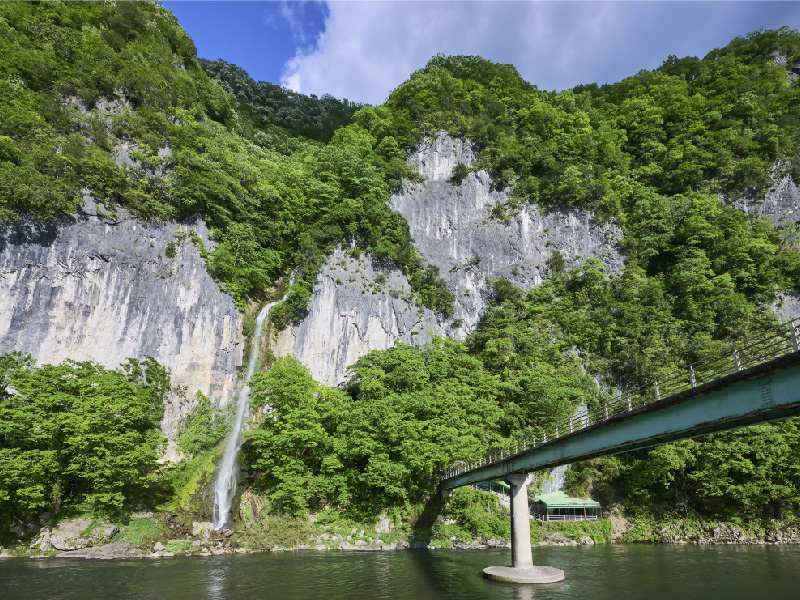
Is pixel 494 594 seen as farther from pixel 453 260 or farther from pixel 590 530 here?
pixel 453 260

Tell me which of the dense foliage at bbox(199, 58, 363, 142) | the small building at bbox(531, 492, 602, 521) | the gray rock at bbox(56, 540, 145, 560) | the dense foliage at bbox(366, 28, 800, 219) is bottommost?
the gray rock at bbox(56, 540, 145, 560)

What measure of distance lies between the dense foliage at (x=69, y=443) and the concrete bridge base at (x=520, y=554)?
2094 cm

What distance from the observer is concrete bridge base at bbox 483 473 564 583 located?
17.9 meters

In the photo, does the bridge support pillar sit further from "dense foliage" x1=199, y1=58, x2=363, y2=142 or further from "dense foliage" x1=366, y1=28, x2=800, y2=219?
"dense foliage" x1=199, y1=58, x2=363, y2=142

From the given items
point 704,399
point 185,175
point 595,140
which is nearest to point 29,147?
point 185,175

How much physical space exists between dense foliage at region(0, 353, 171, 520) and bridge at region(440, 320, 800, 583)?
20.7 meters

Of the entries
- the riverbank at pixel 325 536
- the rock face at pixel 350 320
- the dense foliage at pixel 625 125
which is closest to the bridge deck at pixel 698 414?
the riverbank at pixel 325 536

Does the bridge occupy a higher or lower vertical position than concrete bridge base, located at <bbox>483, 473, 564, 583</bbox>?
higher

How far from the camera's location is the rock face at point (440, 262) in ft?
129

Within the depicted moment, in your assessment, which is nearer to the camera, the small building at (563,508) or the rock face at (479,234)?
the small building at (563,508)

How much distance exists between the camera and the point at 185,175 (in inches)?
1480

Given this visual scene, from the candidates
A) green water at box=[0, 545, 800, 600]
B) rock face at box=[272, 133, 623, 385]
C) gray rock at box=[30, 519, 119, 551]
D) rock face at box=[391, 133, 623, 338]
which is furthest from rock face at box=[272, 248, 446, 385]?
gray rock at box=[30, 519, 119, 551]

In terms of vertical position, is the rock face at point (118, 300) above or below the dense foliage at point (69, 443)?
above

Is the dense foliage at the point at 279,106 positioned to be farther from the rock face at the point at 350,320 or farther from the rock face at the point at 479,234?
the rock face at the point at 350,320
